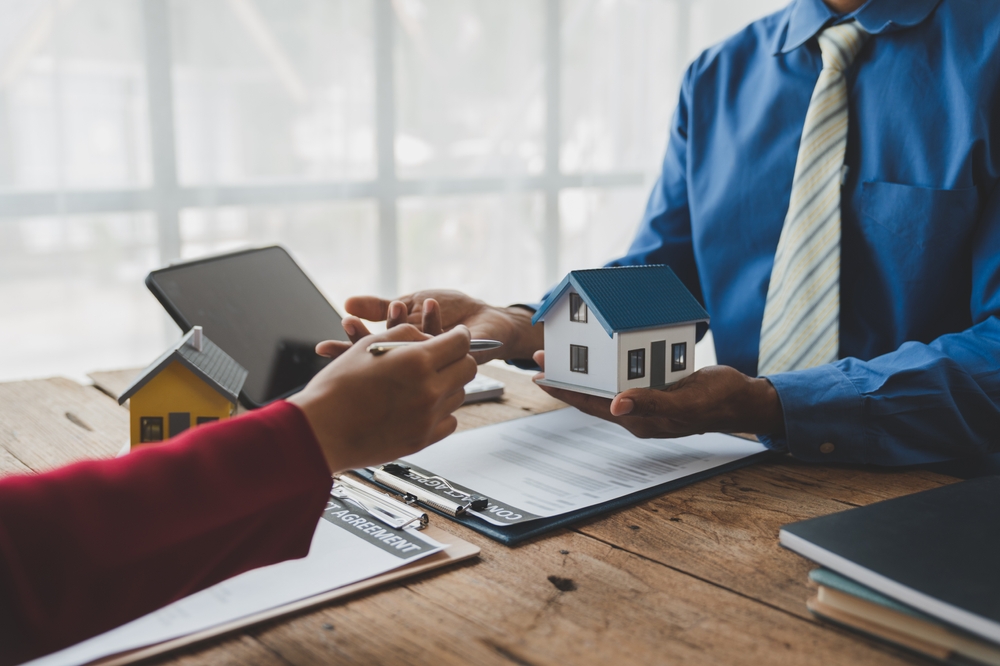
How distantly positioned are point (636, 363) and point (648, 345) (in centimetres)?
3

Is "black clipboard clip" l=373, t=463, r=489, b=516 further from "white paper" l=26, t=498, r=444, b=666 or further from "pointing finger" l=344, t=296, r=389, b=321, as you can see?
"pointing finger" l=344, t=296, r=389, b=321

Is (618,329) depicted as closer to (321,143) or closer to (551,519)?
(551,519)

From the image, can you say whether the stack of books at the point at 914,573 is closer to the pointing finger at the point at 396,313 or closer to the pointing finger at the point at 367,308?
the pointing finger at the point at 396,313

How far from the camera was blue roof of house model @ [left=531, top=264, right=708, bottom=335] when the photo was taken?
90 cm

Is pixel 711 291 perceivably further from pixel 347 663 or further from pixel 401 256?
pixel 401 256

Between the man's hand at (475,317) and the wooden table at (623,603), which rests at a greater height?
the man's hand at (475,317)

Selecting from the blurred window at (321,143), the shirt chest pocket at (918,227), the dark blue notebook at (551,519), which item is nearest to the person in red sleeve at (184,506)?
the dark blue notebook at (551,519)

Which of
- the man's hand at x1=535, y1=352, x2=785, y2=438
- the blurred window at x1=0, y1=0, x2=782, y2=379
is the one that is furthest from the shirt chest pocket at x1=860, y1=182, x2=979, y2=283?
the blurred window at x1=0, y1=0, x2=782, y2=379

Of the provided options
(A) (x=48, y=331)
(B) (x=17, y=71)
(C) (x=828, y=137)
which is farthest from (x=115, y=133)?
(C) (x=828, y=137)

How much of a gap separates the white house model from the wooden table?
148mm

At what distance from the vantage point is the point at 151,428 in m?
0.85

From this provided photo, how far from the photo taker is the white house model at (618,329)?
0.90 m

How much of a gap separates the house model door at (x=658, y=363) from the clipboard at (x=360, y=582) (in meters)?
0.32

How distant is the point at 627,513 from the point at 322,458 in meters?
0.34
